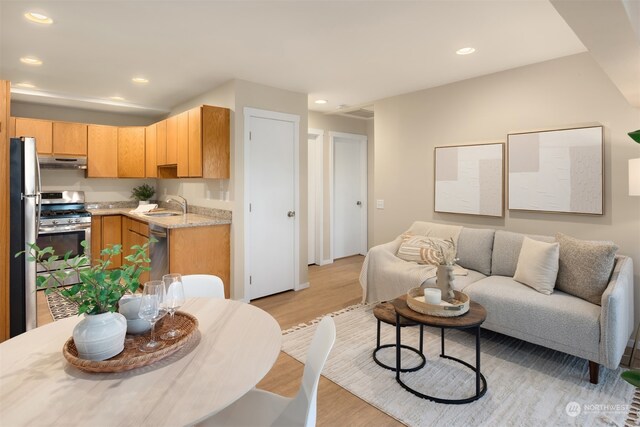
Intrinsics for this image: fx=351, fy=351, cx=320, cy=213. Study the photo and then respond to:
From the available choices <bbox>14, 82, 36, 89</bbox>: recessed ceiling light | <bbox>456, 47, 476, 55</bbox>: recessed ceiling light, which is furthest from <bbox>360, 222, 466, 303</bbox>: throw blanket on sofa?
<bbox>14, 82, 36, 89</bbox>: recessed ceiling light

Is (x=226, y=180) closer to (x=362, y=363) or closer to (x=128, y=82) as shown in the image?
(x=128, y=82)

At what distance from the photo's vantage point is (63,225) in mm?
4586

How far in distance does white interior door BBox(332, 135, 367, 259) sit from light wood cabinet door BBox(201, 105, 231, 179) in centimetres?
242

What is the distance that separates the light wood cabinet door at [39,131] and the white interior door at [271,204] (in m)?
2.91

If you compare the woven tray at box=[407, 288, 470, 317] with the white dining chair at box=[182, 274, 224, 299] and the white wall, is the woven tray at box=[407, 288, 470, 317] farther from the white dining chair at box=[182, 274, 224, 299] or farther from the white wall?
the white wall

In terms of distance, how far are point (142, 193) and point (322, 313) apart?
3.85 metres

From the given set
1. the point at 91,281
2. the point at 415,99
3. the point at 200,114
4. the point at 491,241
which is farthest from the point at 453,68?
the point at 91,281

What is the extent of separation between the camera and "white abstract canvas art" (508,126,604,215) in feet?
9.72

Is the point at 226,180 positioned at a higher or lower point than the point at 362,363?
higher

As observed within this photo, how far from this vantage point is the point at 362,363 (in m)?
2.63

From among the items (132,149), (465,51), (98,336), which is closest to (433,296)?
(98,336)

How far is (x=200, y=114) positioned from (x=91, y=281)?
2.92 metres

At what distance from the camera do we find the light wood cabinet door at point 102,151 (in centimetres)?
505

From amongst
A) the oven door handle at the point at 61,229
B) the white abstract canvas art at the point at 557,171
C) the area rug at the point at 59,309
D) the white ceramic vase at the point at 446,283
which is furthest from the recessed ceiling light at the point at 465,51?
the oven door handle at the point at 61,229
